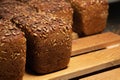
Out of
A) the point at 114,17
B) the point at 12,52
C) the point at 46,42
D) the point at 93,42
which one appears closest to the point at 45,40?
the point at 46,42

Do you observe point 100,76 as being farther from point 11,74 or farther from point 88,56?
point 11,74

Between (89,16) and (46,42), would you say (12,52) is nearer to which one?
(46,42)

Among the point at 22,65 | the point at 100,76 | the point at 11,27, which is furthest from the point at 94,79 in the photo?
the point at 11,27

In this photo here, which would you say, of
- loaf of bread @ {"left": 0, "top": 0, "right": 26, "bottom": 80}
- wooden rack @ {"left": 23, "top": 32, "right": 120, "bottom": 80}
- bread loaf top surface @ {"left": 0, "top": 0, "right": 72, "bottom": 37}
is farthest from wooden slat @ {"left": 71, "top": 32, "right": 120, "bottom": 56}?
loaf of bread @ {"left": 0, "top": 0, "right": 26, "bottom": 80}

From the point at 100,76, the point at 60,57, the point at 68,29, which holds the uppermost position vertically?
the point at 68,29

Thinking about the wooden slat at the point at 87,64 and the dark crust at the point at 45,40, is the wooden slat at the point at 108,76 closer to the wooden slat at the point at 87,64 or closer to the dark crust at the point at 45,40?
the wooden slat at the point at 87,64

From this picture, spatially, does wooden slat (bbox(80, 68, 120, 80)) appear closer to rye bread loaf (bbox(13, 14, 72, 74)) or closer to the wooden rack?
the wooden rack
